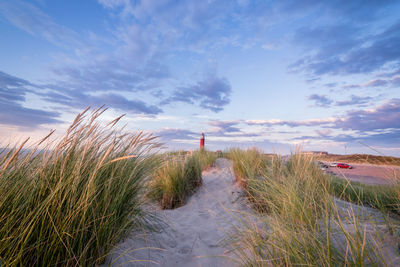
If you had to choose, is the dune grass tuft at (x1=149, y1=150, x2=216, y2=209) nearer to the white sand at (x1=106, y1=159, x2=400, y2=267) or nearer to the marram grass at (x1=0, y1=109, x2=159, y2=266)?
the white sand at (x1=106, y1=159, x2=400, y2=267)

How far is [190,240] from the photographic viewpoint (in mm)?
2873

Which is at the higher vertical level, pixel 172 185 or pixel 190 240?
pixel 172 185

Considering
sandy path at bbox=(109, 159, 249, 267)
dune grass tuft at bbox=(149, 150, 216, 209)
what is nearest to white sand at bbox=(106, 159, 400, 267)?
sandy path at bbox=(109, 159, 249, 267)

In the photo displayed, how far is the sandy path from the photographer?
2.18 metres

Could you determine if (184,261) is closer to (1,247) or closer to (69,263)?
(69,263)

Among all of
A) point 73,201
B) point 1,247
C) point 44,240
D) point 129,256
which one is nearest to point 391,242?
point 129,256

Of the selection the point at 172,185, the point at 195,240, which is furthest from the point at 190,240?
the point at 172,185

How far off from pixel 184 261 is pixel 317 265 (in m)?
1.40

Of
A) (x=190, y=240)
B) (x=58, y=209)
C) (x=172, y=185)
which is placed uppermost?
(x=58, y=209)

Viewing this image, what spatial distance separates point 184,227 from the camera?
3332 mm

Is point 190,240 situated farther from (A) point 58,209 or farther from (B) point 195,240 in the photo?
(A) point 58,209

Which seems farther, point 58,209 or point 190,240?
point 190,240

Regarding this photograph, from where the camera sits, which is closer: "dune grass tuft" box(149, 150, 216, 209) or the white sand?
the white sand

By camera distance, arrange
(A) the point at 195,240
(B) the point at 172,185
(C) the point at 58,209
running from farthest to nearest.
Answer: (B) the point at 172,185
(A) the point at 195,240
(C) the point at 58,209
